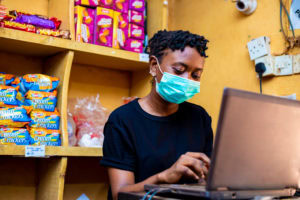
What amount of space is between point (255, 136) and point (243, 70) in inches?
47.9

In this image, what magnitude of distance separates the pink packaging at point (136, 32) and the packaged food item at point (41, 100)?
60 cm

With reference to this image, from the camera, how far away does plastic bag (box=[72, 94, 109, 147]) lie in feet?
6.47

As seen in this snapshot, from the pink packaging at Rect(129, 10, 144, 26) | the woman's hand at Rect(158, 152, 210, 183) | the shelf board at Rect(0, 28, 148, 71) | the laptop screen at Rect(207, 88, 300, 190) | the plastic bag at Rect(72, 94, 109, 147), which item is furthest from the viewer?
the pink packaging at Rect(129, 10, 144, 26)

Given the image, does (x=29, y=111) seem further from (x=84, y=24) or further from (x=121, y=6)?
(x=121, y=6)

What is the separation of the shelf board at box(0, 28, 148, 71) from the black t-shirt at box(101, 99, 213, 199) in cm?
53

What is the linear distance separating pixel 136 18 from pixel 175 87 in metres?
0.88

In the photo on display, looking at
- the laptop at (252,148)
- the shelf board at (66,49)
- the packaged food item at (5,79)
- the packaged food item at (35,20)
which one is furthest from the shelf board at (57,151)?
the laptop at (252,148)

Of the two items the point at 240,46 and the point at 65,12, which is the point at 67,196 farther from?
the point at 240,46

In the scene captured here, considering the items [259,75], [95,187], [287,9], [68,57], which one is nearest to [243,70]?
[259,75]

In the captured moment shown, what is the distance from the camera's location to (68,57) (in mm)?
1860

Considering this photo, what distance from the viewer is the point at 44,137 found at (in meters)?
1.73

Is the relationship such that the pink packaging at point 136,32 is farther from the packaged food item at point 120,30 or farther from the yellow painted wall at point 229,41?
the yellow painted wall at point 229,41

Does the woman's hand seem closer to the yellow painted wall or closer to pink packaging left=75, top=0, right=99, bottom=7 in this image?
the yellow painted wall

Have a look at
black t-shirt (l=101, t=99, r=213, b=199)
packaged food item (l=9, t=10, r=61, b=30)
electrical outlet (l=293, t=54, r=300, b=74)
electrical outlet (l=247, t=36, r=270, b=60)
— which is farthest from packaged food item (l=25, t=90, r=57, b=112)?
electrical outlet (l=293, t=54, r=300, b=74)
